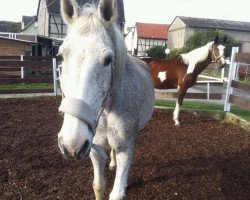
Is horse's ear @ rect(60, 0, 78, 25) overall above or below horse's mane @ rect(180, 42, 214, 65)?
above

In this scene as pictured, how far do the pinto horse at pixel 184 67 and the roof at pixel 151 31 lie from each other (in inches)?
1751

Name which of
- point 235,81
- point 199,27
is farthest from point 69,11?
point 199,27

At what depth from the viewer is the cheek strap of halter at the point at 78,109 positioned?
1575 mm

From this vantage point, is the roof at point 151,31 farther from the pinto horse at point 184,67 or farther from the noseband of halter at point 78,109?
the noseband of halter at point 78,109

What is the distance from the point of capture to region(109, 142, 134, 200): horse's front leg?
248cm

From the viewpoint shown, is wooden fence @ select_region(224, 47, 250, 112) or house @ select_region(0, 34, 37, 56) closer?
wooden fence @ select_region(224, 47, 250, 112)

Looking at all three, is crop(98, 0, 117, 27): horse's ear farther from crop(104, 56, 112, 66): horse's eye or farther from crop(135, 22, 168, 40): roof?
crop(135, 22, 168, 40): roof

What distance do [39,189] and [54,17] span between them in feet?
101

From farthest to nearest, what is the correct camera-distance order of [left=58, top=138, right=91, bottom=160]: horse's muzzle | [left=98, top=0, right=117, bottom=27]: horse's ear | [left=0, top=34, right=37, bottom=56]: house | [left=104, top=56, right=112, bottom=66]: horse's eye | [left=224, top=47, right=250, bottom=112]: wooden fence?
[left=0, top=34, right=37, bottom=56]: house
[left=224, top=47, right=250, bottom=112]: wooden fence
[left=98, top=0, right=117, bottom=27]: horse's ear
[left=104, top=56, right=112, bottom=66]: horse's eye
[left=58, top=138, right=91, bottom=160]: horse's muzzle

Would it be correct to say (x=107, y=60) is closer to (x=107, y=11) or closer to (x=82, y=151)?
(x=107, y=11)

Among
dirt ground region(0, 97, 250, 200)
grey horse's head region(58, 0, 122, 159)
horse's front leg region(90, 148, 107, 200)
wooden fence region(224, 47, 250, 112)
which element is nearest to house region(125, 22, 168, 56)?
wooden fence region(224, 47, 250, 112)

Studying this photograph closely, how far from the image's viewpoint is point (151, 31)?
52125mm

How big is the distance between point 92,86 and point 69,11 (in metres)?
0.69

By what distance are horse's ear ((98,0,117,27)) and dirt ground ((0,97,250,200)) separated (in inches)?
83.3
